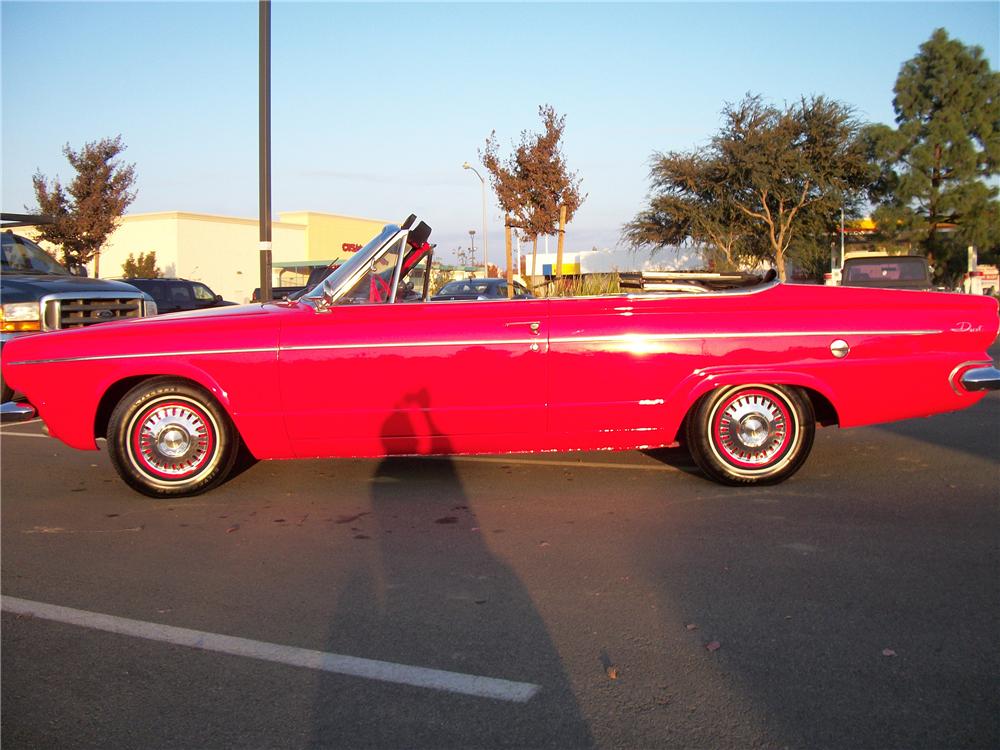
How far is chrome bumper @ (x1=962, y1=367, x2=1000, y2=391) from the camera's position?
5.62m

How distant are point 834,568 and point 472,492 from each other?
2466 mm

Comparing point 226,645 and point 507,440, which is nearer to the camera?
point 226,645

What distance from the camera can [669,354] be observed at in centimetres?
559

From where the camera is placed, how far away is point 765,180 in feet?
113

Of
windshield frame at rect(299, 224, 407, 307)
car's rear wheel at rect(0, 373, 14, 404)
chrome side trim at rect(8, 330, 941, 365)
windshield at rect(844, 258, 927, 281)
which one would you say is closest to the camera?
chrome side trim at rect(8, 330, 941, 365)

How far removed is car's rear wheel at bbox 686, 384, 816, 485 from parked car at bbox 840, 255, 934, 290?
12929 mm

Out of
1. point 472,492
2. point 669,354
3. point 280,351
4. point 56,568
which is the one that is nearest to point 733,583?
point 669,354

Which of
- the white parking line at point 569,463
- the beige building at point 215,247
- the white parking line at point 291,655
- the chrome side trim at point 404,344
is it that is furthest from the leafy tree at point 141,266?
the white parking line at point 291,655

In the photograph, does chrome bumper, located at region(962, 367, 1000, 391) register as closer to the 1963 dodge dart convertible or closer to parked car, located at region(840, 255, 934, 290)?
the 1963 dodge dart convertible

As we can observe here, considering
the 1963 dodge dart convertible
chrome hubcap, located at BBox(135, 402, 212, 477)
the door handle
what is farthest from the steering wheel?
chrome hubcap, located at BBox(135, 402, 212, 477)

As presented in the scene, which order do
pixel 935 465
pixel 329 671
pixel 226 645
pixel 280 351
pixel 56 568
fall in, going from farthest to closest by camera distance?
pixel 935 465
pixel 280 351
pixel 56 568
pixel 226 645
pixel 329 671

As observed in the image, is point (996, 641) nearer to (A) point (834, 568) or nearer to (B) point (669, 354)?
(A) point (834, 568)

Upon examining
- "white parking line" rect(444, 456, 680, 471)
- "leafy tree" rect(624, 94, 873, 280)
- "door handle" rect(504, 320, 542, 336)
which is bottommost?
"white parking line" rect(444, 456, 680, 471)

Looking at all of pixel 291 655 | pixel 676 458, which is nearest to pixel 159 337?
pixel 291 655
